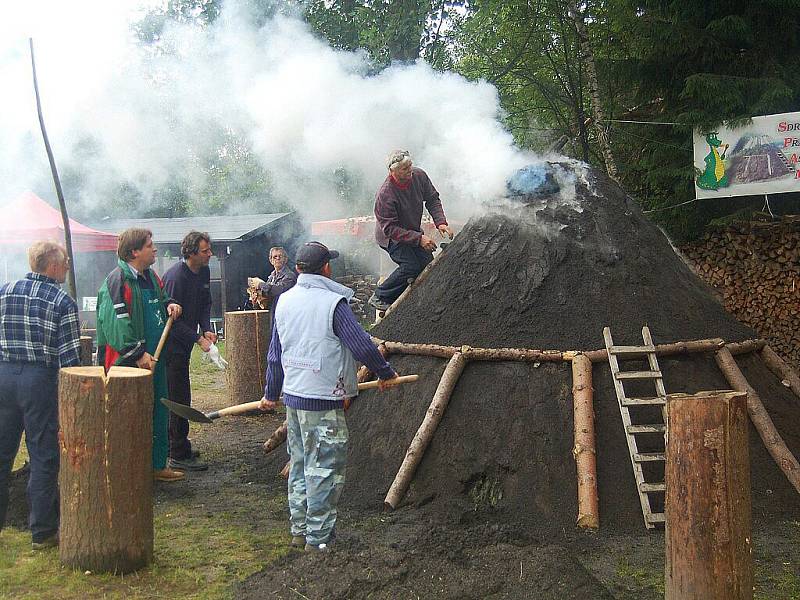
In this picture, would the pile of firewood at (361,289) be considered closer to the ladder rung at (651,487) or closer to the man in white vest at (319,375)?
the ladder rung at (651,487)

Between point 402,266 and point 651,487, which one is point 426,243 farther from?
point 651,487

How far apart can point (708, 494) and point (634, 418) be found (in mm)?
2074

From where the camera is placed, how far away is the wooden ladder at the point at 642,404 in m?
4.63

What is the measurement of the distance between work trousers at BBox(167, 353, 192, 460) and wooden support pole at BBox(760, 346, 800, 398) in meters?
4.47

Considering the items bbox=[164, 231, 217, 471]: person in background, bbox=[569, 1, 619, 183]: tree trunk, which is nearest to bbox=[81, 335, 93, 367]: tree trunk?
bbox=[164, 231, 217, 471]: person in background

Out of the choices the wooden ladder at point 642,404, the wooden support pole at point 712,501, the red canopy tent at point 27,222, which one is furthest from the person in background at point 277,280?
the red canopy tent at point 27,222

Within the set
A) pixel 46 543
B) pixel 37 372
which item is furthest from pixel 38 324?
pixel 46 543

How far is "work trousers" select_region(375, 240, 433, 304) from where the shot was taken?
6.70 metres

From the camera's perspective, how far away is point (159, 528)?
15.8ft

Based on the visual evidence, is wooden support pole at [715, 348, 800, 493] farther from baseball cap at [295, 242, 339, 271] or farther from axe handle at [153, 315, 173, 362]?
axe handle at [153, 315, 173, 362]

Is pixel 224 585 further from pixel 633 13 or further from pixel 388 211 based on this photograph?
pixel 633 13

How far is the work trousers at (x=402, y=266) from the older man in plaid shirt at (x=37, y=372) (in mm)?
2898

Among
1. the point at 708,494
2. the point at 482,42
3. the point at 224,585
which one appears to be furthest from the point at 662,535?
the point at 482,42

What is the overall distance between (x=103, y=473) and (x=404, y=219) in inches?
135
